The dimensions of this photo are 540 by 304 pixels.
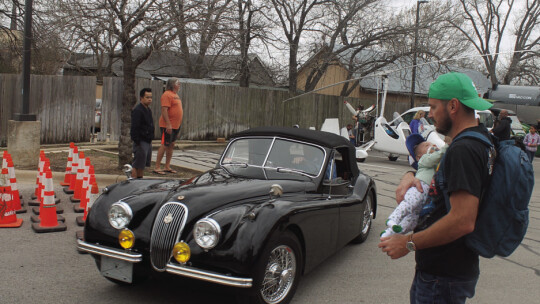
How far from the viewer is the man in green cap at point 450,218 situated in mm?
2109

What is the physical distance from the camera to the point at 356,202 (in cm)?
561

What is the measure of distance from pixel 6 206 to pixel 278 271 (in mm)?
4087

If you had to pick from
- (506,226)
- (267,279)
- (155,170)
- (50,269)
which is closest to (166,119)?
(155,170)

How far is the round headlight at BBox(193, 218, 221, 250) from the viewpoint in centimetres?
362

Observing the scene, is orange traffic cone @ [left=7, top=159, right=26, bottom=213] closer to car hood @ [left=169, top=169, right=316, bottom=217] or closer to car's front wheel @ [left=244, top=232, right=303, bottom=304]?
car hood @ [left=169, top=169, right=316, bottom=217]

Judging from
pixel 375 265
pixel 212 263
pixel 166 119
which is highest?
pixel 166 119

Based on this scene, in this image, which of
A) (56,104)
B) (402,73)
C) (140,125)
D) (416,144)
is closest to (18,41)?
(56,104)

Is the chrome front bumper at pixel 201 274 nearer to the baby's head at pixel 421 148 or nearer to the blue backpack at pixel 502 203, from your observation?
the baby's head at pixel 421 148

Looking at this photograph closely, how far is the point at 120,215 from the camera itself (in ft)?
13.5

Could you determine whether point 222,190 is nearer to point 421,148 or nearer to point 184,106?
point 421,148

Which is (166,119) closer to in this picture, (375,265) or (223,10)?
(223,10)

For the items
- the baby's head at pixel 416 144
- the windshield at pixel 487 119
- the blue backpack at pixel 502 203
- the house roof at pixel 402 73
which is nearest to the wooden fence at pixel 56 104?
the house roof at pixel 402 73

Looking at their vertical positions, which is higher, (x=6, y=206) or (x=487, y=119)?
(x=487, y=119)

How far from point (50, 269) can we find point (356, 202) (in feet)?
11.1
